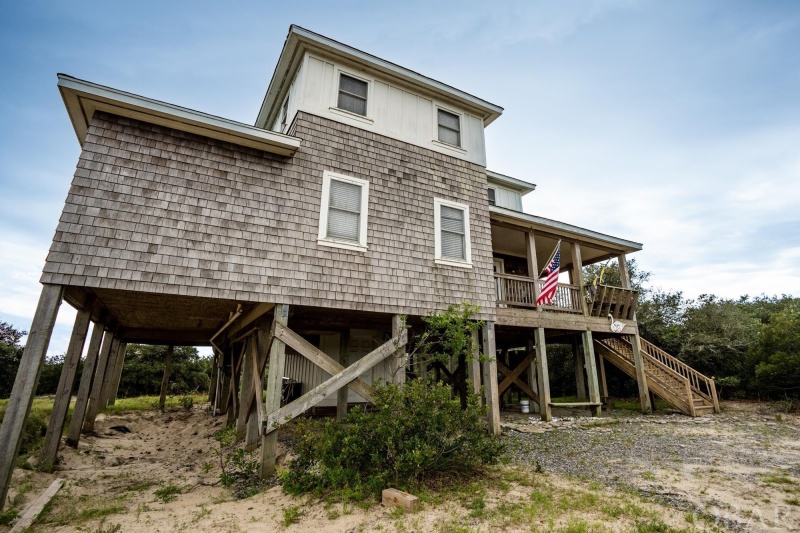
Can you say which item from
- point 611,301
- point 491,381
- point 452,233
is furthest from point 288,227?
point 611,301

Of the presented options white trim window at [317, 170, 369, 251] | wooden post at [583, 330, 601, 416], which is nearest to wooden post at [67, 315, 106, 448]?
white trim window at [317, 170, 369, 251]

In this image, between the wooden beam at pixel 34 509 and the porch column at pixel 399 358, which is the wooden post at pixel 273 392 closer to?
the porch column at pixel 399 358

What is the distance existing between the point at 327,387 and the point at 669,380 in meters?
12.7

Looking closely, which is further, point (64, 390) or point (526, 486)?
point (64, 390)

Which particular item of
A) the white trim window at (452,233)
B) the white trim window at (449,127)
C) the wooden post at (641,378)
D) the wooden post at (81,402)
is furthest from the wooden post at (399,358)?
the wooden post at (641,378)

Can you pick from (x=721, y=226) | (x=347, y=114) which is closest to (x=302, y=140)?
(x=347, y=114)

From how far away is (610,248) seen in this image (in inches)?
540

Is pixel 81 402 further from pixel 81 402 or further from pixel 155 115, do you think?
pixel 155 115

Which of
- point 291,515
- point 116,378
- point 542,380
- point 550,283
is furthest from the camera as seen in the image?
point 116,378

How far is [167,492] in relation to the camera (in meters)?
5.65

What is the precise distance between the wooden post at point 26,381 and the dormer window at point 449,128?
8.42 m

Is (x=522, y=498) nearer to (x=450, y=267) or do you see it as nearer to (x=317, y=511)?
(x=317, y=511)

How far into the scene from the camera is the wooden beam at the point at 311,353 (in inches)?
260

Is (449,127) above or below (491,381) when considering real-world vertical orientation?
above
